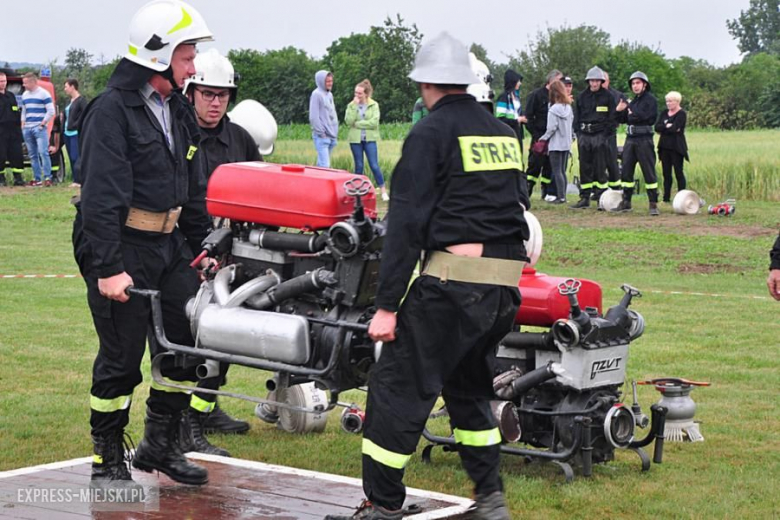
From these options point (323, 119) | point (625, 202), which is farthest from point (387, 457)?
point (323, 119)

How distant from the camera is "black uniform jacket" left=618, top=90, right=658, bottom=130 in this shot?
778 inches

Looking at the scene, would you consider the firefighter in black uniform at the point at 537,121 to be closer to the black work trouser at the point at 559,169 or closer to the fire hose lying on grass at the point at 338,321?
the black work trouser at the point at 559,169

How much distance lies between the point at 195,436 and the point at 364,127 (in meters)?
15.3

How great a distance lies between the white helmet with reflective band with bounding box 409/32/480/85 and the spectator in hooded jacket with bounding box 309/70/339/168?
637 inches

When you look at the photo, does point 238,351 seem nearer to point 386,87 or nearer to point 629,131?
point 629,131

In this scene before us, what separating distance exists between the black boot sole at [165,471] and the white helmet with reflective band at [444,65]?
7.47 feet

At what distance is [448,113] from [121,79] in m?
1.59

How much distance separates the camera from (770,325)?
37.0 ft

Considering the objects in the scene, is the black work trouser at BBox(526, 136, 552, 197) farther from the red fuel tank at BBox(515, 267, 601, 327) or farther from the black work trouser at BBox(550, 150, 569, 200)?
the red fuel tank at BBox(515, 267, 601, 327)

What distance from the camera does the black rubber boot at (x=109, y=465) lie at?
594cm

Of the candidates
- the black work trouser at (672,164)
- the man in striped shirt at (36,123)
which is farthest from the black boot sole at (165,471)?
the man in striped shirt at (36,123)

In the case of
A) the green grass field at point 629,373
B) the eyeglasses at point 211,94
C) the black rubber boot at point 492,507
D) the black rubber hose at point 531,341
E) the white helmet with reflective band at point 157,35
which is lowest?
the green grass field at point 629,373

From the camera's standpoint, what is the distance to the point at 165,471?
6.20 m

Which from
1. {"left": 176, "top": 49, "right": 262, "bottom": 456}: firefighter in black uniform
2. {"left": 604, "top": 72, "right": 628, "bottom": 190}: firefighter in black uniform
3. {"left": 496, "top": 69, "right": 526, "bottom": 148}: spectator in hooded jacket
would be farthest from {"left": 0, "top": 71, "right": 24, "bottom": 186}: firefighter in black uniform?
{"left": 176, "top": 49, "right": 262, "bottom": 456}: firefighter in black uniform
